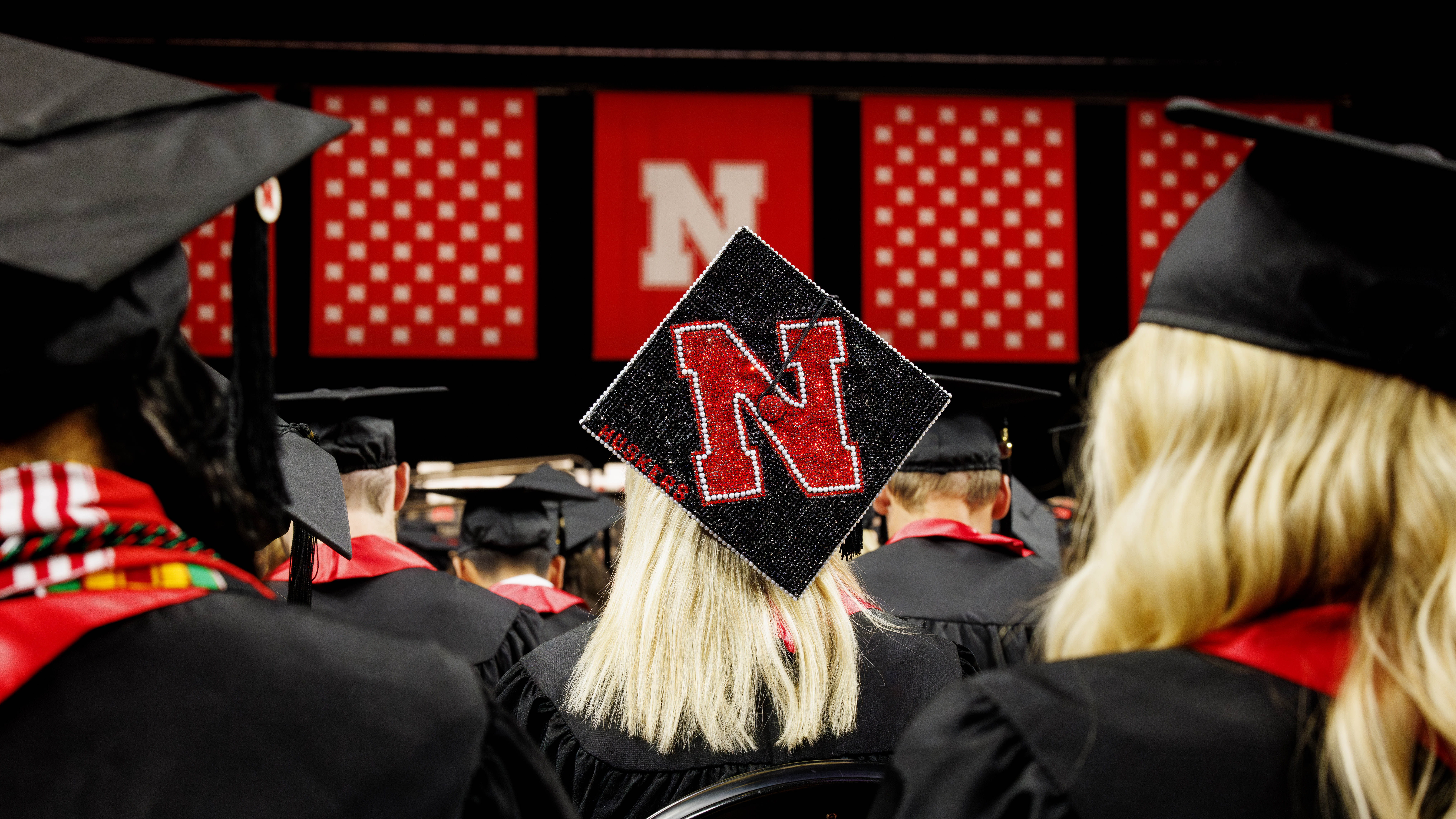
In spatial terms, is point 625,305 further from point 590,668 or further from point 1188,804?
point 1188,804

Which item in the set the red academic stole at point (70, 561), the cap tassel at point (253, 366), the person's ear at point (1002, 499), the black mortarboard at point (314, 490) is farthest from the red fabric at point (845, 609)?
the person's ear at point (1002, 499)

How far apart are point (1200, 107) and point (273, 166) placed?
32.6 inches

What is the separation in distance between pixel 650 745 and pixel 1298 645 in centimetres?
106

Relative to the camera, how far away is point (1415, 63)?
20.4ft

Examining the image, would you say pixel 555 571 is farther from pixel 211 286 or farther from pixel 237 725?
pixel 237 725

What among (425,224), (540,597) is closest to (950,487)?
(540,597)

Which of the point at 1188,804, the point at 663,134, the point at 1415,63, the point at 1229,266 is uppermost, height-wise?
the point at 1415,63

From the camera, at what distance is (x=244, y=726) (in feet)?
2.65

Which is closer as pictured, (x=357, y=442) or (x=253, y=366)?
(x=253, y=366)

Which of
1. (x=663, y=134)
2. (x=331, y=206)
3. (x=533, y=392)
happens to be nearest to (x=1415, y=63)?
(x=663, y=134)

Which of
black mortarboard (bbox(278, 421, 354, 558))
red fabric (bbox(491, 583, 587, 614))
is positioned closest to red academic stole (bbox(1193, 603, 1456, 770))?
black mortarboard (bbox(278, 421, 354, 558))

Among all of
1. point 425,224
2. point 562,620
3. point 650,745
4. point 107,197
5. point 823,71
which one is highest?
point 823,71

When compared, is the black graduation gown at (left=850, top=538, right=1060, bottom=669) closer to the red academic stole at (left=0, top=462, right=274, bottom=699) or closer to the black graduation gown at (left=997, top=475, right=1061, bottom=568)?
the black graduation gown at (left=997, top=475, right=1061, bottom=568)

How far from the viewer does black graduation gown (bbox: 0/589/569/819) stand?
0.78 meters
